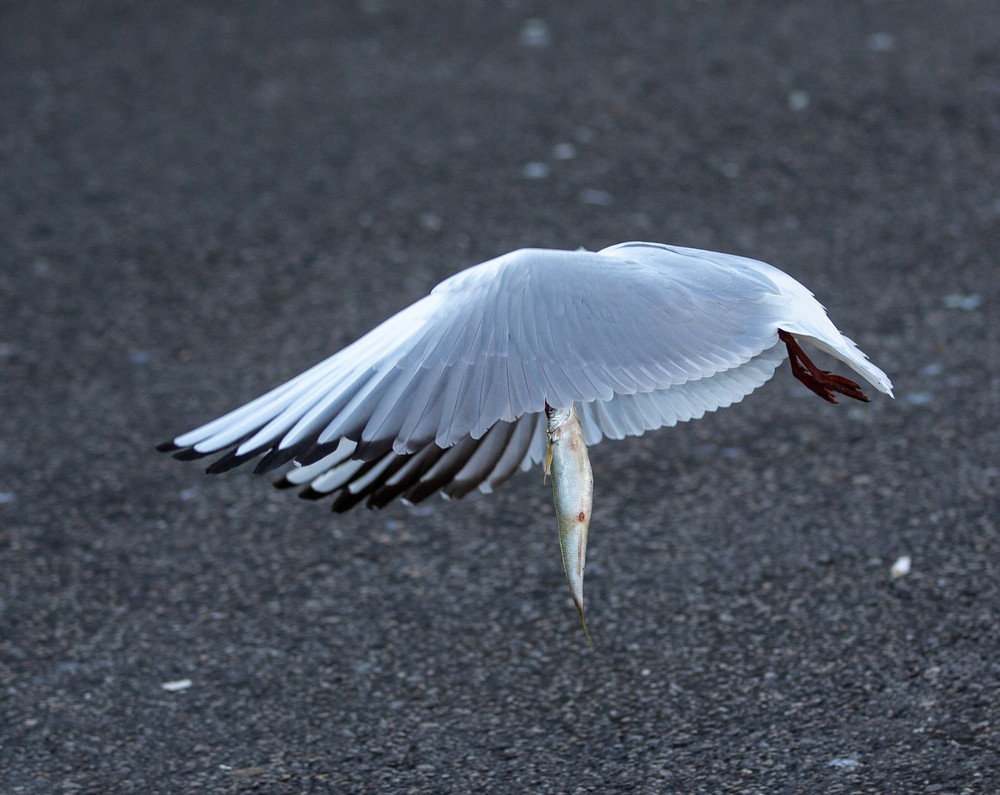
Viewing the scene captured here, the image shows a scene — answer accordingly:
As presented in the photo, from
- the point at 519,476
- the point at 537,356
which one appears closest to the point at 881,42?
the point at 519,476

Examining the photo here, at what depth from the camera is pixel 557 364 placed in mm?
2443

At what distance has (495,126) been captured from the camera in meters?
6.25

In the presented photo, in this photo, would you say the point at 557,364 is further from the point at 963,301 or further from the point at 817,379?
the point at 963,301

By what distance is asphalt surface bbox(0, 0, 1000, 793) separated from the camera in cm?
280

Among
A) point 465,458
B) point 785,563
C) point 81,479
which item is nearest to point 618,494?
point 785,563

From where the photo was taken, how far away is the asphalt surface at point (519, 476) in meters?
2.80

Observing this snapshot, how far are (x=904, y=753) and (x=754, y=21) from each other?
541 centimetres

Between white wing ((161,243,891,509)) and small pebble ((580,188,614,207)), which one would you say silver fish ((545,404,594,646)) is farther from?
small pebble ((580,188,614,207))

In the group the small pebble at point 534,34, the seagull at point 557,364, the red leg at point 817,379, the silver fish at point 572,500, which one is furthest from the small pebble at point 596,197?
the silver fish at point 572,500

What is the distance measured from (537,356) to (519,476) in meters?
1.42

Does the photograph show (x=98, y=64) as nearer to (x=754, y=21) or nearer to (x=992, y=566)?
(x=754, y=21)

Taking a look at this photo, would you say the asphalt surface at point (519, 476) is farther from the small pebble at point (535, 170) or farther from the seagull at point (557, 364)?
the seagull at point (557, 364)

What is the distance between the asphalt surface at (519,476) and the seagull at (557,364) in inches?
24.1

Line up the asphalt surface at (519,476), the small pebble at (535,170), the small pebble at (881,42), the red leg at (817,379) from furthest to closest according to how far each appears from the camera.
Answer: the small pebble at (881,42)
the small pebble at (535,170)
the asphalt surface at (519,476)
the red leg at (817,379)
